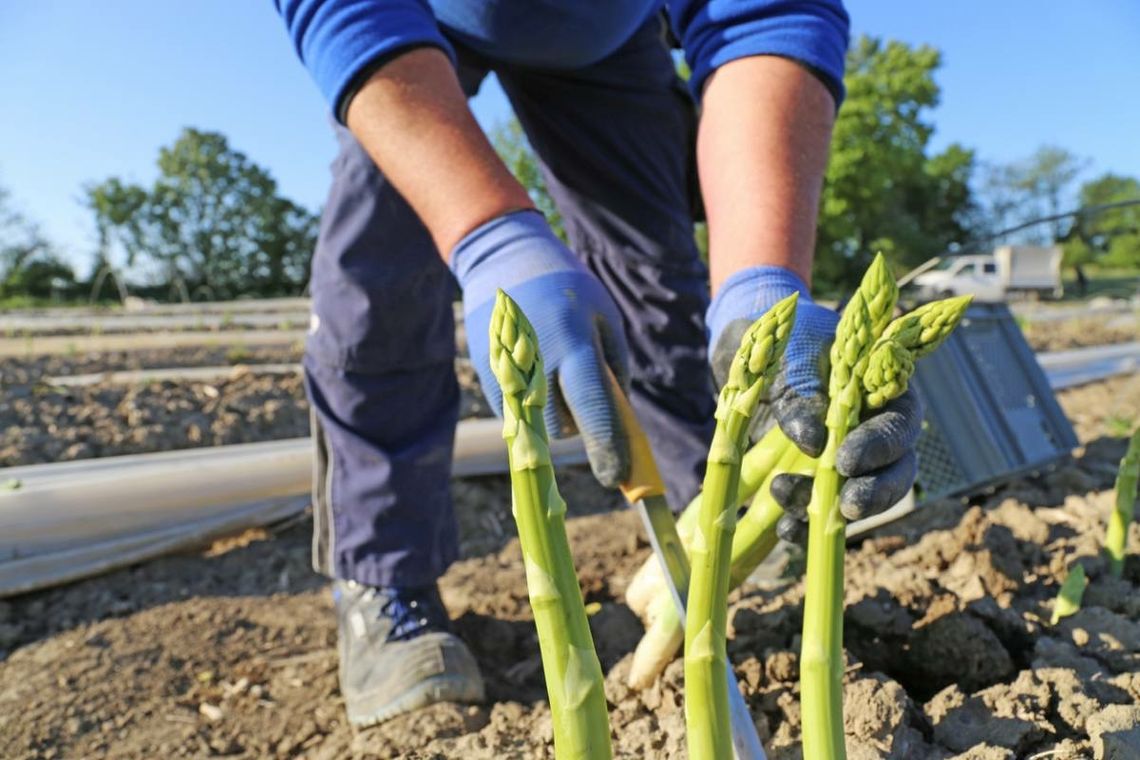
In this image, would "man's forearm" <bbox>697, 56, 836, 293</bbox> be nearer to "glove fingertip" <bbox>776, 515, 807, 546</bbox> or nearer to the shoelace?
"glove fingertip" <bbox>776, 515, 807, 546</bbox>

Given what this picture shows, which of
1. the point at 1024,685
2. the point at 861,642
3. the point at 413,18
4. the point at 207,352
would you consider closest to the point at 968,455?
the point at 861,642

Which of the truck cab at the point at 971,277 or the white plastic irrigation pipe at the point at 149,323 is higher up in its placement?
the truck cab at the point at 971,277

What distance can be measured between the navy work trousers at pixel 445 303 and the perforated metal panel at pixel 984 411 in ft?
2.05

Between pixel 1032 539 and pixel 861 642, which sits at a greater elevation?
pixel 1032 539

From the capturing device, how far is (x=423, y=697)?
1.62 meters

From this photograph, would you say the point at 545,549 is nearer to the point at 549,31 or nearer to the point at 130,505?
the point at 549,31

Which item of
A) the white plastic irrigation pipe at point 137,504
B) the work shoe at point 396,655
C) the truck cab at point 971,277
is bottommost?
the work shoe at point 396,655

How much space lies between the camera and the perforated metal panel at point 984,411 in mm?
2262

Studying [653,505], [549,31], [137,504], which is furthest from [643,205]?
[137,504]

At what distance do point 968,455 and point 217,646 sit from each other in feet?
6.78

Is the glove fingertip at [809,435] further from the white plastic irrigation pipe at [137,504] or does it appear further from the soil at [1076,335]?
the soil at [1076,335]

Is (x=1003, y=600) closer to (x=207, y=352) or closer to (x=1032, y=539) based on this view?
(x=1032, y=539)

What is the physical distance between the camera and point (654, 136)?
85.7 inches

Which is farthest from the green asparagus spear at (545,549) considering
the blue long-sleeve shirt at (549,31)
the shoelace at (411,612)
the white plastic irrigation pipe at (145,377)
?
the white plastic irrigation pipe at (145,377)
